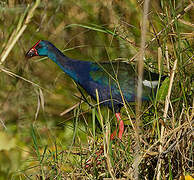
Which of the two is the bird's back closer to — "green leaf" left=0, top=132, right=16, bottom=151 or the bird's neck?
the bird's neck

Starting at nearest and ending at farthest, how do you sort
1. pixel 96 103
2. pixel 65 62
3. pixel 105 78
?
1. pixel 96 103
2. pixel 105 78
3. pixel 65 62

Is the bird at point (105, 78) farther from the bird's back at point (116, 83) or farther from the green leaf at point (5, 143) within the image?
the green leaf at point (5, 143)

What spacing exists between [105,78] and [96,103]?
184 mm

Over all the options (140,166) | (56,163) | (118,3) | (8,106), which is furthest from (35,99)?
(140,166)

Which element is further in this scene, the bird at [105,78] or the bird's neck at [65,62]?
the bird's neck at [65,62]

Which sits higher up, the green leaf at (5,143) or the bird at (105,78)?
the bird at (105,78)

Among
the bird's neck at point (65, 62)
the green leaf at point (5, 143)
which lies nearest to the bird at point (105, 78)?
the bird's neck at point (65, 62)

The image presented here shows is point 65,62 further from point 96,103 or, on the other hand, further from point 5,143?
point 5,143

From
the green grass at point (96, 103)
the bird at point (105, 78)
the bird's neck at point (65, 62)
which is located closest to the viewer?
the green grass at point (96, 103)

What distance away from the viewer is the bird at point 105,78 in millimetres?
2250

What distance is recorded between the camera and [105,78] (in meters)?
2.36

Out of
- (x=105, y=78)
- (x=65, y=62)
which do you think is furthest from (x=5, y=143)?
(x=105, y=78)

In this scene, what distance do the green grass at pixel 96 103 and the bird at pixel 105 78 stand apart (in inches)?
2.3

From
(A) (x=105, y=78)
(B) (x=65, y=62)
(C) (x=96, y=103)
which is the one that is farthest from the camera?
(B) (x=65, y=62)
